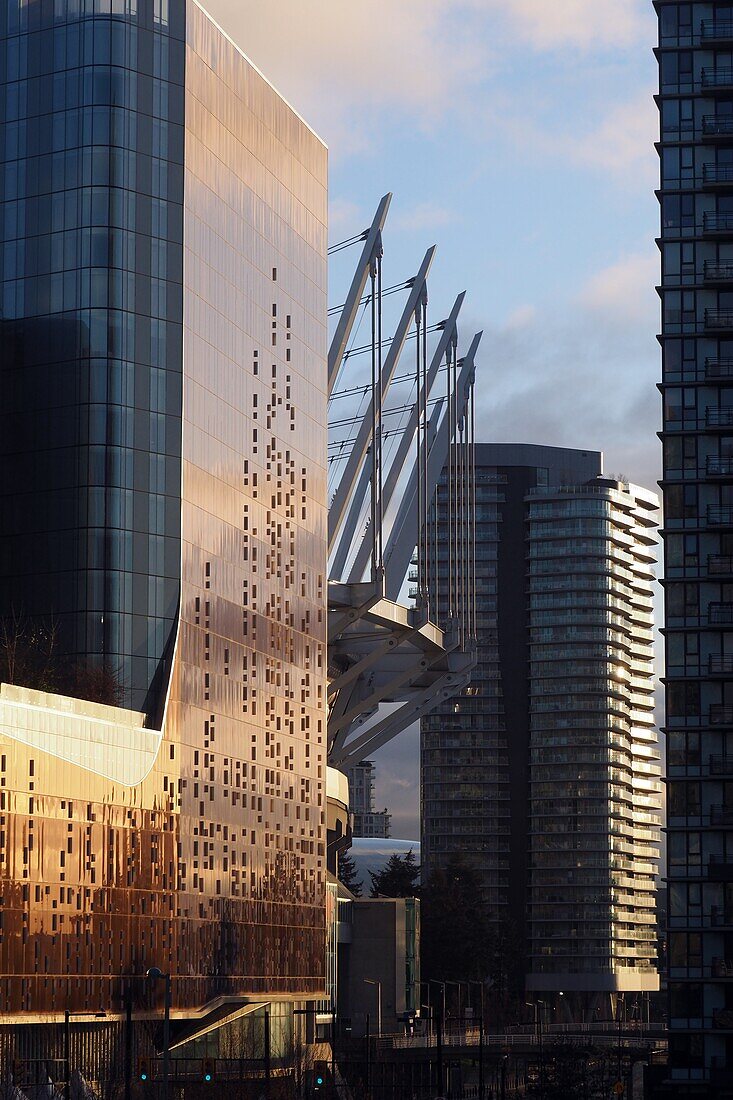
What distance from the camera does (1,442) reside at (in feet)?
295

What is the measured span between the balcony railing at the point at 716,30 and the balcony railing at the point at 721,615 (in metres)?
28.2

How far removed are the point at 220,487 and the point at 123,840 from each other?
21.6m

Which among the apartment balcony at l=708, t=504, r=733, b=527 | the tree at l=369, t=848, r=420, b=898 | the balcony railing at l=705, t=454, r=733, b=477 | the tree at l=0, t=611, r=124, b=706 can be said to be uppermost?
the balcony railing at l=705, t=454, r=733, b=477

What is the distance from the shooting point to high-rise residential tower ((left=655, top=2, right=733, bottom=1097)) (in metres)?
85.4

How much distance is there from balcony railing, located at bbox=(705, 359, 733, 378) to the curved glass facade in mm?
25612

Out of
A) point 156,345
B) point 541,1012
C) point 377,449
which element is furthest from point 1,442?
point 541,1012

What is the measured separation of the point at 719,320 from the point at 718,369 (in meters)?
2.49

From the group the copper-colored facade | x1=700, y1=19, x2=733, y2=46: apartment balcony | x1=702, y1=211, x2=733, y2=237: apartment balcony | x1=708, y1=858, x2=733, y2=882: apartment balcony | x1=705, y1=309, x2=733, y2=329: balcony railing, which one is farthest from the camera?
x1=700, y1=19, x2=733, y2=46: apartment balcony

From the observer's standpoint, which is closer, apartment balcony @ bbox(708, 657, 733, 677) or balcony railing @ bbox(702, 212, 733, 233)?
apartment balcony @ bbox(708, 657, 733, 677)

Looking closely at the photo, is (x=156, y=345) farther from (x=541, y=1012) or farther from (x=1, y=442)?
(x=541, y=1012)

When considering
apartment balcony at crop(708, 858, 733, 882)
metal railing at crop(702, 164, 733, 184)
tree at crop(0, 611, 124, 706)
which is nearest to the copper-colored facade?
tree at crop(0, 611, 124, 706)

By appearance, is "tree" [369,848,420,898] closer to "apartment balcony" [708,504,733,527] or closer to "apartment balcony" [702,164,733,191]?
"apartment balcony" [708,504,733,527]

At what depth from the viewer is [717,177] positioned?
300 feet

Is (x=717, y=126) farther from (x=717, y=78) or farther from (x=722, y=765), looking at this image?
(x=722, y=765)
